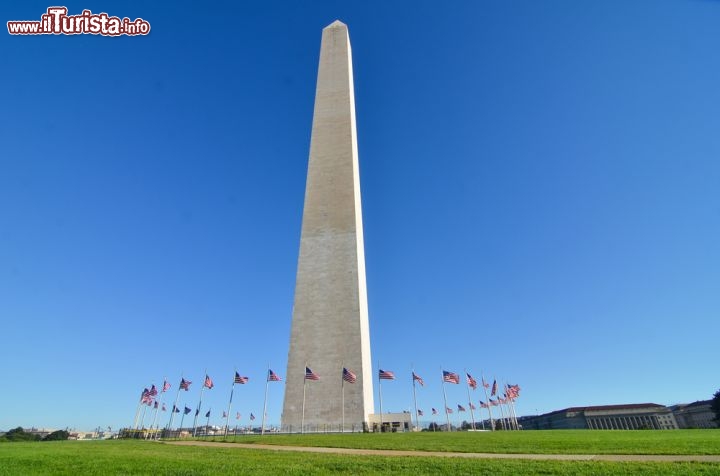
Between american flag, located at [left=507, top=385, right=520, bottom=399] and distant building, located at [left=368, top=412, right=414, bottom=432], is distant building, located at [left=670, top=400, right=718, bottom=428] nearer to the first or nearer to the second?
american flag, located at [left=507, top=385, right=520, bottom=399]

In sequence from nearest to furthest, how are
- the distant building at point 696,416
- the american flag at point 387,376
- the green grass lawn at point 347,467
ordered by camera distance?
the green grass lawn at point 347,467 → the american flag at point 387,376 → the distant building at point 696,416

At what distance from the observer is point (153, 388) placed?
33219 mm

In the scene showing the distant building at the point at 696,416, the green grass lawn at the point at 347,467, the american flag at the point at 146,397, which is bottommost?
the green grass lawn at the point at 347,467

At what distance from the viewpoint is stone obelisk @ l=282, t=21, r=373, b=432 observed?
104ft

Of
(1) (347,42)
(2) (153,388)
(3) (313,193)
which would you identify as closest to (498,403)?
(3) (313,193)

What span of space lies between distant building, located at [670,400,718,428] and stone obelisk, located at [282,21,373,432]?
367 feet

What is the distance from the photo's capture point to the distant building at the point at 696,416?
105 m

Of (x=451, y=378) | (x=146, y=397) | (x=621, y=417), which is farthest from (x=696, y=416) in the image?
(x=146, y=397)

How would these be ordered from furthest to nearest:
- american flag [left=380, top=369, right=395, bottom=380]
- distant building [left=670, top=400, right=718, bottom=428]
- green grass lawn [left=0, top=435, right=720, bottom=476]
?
distant building [left=670, top=400, right=718, bottom=428] → american flag [left=380, top=369, right=395, bottom=380] → green grass lawn [left=0, top=435, right=720, bottom=476]

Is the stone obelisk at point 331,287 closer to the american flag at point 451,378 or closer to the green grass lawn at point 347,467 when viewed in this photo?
the american flag at point 451,378

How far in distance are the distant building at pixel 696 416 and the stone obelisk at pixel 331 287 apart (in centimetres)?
11171

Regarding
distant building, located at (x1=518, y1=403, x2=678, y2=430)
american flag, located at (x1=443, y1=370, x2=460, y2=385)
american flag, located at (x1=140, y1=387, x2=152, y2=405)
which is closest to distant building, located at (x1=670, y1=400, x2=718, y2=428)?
distant building, located at (x1=518, y1=403, x2=678, y2=430)

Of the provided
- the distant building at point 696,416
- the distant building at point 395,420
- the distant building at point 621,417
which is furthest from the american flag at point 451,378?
the distant building at point 696,416

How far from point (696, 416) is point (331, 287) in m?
125
